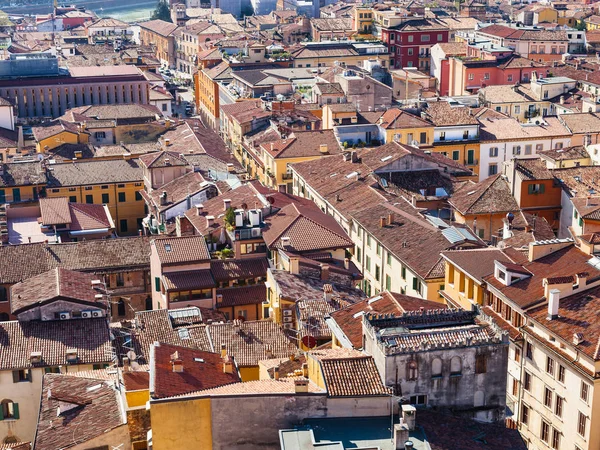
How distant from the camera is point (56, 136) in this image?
9256 centimetres

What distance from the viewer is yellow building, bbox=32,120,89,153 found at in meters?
92.1

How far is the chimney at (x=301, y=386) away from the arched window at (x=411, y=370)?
3.66 m

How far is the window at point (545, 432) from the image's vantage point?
43.0 metres

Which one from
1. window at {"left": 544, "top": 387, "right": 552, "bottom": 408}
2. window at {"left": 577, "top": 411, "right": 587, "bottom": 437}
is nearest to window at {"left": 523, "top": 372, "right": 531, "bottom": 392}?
window at {"left": 544, "top": 387, "right": 552, "bottom": 408}

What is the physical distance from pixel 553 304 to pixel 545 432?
562cm

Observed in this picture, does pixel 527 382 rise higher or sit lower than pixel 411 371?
lower

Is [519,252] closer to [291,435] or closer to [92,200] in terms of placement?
[291,435]

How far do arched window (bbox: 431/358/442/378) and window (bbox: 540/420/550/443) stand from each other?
33.6 ft

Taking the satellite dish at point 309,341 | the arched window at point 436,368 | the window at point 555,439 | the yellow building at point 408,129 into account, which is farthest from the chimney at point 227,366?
the yellow building at point 408,129

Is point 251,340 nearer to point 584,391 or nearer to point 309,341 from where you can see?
point 309,341

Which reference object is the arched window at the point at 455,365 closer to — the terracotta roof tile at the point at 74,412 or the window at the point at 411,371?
the window at the point at 411,371

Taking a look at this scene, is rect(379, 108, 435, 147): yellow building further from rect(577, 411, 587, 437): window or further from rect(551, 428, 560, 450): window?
rect(577, 411, 587, 437): window

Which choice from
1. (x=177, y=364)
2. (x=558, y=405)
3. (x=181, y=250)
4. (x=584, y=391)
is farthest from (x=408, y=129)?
(x=177, y=364)

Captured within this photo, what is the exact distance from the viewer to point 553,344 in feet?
139
